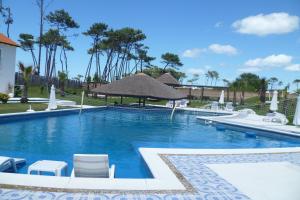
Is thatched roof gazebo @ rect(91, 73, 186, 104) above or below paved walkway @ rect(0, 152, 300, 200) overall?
above

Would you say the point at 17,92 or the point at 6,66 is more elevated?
the point at 6,66

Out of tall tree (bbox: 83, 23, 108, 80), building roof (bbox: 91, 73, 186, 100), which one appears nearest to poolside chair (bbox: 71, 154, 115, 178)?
building roof (bbox: 91, 73, 186, 100)

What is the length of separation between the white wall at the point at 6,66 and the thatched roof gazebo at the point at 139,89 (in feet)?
17.4

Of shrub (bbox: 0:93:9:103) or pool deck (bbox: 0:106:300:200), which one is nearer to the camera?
pool deck (bbox: 0:106:300:200)

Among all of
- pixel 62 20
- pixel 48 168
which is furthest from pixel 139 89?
pixel 48 168

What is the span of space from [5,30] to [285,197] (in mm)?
26664

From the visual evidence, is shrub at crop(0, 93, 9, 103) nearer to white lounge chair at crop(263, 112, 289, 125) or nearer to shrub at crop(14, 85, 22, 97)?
shrub at crop(14, 85, 22, 97)

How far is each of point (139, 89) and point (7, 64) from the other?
798 cm

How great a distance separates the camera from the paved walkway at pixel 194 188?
156 inches

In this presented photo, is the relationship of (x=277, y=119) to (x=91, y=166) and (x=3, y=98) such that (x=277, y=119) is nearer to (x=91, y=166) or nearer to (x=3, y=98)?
(x=91, y=166)

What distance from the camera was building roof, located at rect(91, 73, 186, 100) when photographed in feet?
68.7

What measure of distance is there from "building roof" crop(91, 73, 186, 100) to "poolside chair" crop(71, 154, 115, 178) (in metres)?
15.9

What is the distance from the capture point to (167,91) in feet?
71.4

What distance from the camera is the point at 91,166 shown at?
494cm
